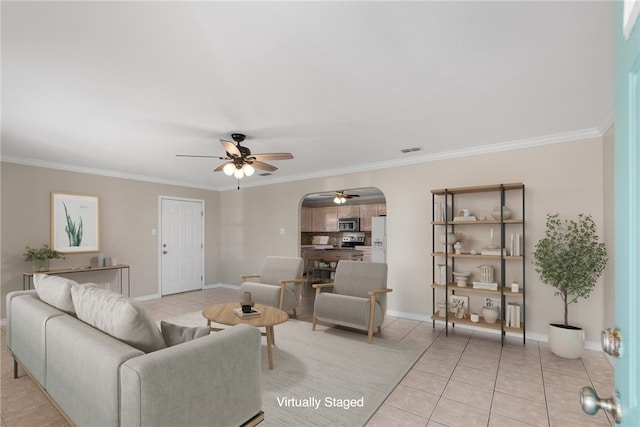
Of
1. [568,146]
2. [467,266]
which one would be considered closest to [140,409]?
[467,266]

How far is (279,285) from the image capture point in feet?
15.6

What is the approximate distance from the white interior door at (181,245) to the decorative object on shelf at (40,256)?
1854 millimetres

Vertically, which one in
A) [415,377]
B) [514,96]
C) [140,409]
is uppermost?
[514,96]

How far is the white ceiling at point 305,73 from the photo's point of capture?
1.67m

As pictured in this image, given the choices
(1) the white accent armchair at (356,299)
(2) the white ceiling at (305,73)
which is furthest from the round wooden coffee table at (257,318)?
(2) the white ceiling at (305,73)

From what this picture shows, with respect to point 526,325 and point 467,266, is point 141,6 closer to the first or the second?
point 467,266

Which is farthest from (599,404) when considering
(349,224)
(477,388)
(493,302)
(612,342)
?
(349,224)

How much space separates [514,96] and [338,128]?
5.51ft

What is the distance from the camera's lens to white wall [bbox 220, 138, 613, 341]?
3.50m

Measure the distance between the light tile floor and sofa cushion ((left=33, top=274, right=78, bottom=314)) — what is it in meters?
0.79

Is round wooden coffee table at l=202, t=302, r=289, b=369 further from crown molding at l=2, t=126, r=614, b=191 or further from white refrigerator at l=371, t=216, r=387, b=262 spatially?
white refrigerator at l=371, t=216, r=387, b=262

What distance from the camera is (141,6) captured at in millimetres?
1585

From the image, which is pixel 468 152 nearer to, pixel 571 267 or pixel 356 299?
pixel 571 267

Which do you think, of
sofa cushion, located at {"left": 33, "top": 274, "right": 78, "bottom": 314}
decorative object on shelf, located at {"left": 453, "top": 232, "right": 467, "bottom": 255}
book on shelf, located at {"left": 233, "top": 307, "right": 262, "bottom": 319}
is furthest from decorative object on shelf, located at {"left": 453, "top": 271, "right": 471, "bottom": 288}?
sofa cushion, located at {"left": 33, "top": 274, "right": 78, "bottom": 314}
